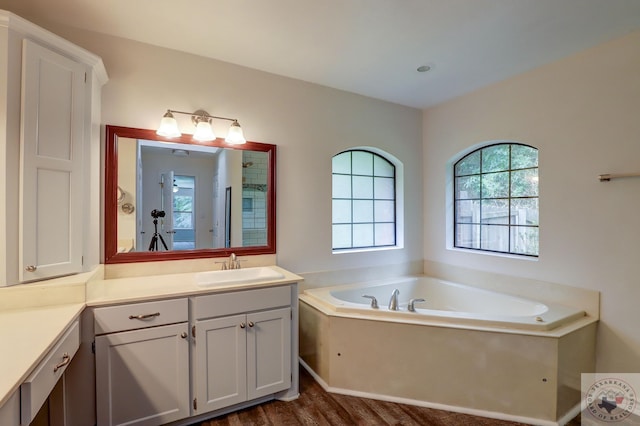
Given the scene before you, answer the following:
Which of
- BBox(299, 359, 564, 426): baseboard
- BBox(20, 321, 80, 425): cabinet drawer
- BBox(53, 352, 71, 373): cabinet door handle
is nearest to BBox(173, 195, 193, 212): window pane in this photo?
BBox(20, 321, 80, 425): cabinet drawer

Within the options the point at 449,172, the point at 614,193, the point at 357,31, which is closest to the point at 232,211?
the point at 357,31

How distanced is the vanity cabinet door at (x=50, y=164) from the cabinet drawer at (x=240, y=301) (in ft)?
2.37

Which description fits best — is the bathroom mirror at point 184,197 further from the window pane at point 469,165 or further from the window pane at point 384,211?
the window pane at point 469,165

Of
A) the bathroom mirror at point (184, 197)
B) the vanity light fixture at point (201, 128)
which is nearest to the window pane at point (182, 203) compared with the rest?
the bathroom mirror at point (184, 197)

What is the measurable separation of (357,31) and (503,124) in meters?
1.63

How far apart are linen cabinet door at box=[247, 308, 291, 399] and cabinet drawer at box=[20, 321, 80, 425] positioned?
2.94ft

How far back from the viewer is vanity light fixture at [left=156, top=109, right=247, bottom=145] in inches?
83.5

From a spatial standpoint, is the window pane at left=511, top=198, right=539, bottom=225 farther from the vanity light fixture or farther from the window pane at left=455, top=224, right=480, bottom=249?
the vanity light fixture

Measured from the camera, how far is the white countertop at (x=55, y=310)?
39.7 inches

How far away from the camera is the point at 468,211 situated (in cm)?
324

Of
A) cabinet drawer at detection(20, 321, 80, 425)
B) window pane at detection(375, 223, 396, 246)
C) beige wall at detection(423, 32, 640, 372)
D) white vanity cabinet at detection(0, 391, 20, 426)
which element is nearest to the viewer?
white vanity cabinet at detection(0, 391, 20, 426)

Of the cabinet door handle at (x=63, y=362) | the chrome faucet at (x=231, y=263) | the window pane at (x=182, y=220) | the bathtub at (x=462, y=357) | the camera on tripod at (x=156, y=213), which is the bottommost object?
the bathtub at (x=462, y=357)

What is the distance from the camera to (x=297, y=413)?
2.03 meters

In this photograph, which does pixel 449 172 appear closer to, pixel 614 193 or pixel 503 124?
pixel 503 124
